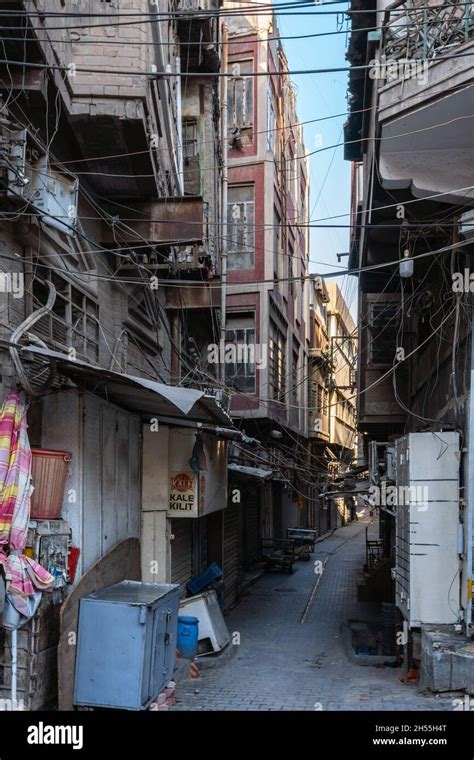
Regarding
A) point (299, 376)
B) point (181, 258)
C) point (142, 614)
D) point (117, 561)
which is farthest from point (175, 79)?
point (299, 376)

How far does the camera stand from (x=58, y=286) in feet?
27.5

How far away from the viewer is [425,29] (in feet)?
28.2

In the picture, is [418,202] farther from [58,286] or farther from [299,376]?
[299,376]

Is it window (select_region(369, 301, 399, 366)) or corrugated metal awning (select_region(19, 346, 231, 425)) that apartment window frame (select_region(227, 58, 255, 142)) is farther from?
corrugated metal awning (select_region(19, 346, 231, 425))

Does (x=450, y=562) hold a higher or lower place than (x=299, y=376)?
lower

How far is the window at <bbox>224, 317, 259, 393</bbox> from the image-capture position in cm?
2072

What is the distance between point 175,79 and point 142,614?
35.0ft

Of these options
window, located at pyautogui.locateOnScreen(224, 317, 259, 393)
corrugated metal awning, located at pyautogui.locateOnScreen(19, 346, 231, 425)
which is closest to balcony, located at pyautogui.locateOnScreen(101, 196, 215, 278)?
corrugated metal awning, located at pyautogui.locateOnScreen(19, 346, 231, 425)

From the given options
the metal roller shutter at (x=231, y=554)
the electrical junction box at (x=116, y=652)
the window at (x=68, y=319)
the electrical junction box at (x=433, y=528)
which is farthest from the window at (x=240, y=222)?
the electrical junction box at (x=116, y=652)

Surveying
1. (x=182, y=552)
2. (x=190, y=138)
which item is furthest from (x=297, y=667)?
(x=190, y=138)

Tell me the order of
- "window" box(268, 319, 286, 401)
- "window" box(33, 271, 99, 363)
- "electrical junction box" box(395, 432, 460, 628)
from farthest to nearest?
"window" box(268, 319, 286, 401), "electrical junction box" box(395, 432, 460, 628), "window" box(33, 271, 99, 363)

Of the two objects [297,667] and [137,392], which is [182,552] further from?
[137,392]

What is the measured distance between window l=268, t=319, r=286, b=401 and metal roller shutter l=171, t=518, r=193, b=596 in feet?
25.9

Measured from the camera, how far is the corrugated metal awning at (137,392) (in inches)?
265
